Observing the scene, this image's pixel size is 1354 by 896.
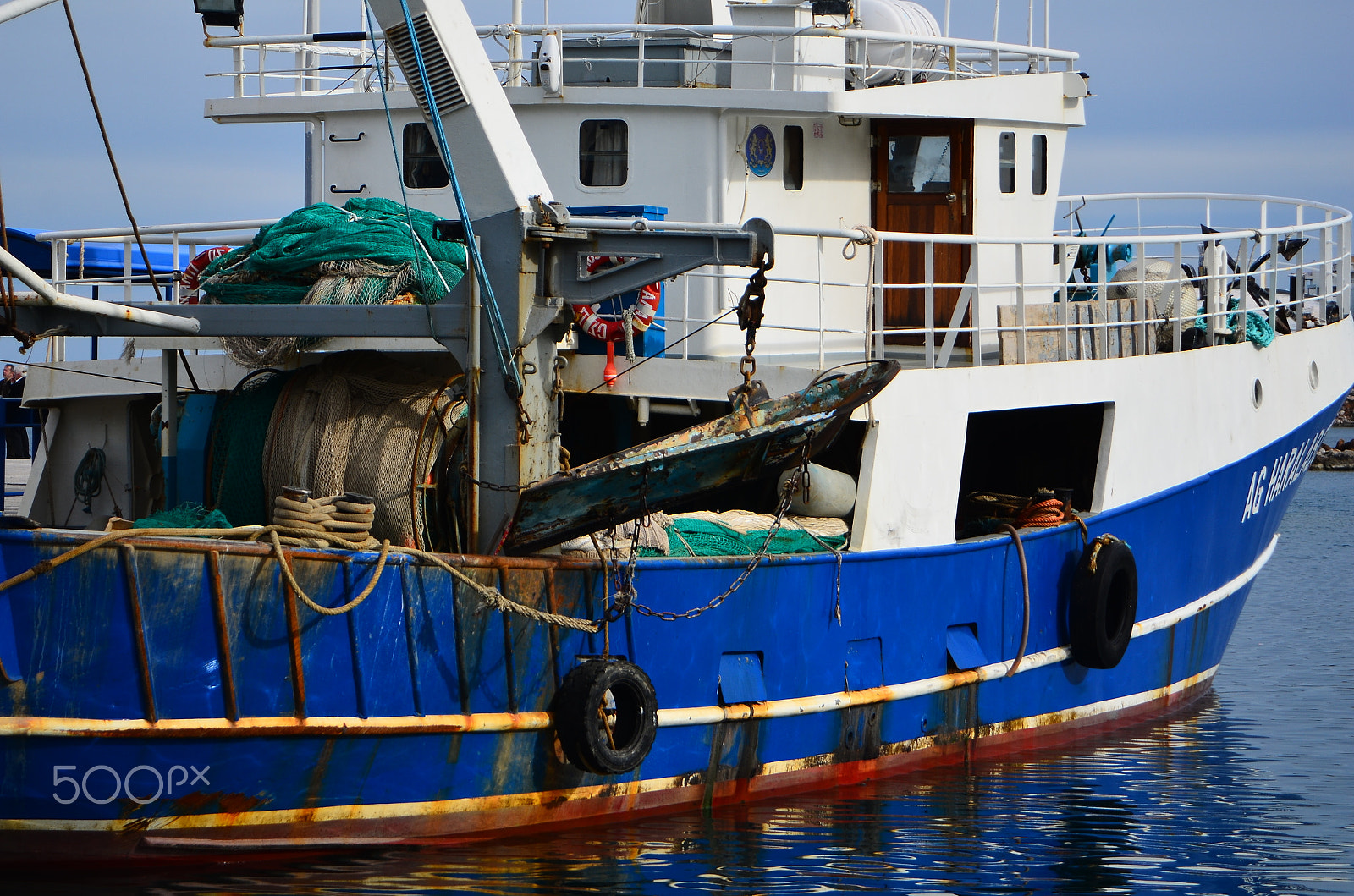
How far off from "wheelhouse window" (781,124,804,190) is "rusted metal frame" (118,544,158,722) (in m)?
5.46

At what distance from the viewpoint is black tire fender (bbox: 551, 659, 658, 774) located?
6984mm

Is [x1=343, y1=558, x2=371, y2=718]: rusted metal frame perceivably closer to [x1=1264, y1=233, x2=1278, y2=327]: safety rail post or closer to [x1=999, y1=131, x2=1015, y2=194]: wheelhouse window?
[x1=999, y1=131, x2=1015, y2=194]: wheelhouse window

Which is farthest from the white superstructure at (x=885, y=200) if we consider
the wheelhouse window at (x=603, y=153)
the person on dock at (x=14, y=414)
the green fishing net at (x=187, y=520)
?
the person on dock at (x=14, y=414)

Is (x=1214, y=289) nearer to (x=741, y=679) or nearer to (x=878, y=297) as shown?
(x=878, y=297)

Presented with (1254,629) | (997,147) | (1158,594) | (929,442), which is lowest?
(1254,629)

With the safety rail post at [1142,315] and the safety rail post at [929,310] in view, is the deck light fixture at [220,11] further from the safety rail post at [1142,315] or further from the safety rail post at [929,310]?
the safety rail post at [1142,315]

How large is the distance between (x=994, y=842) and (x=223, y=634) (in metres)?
3.86

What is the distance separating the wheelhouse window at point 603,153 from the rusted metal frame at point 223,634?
4.67 m

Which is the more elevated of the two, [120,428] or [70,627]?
[120,428]

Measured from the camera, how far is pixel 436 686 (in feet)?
22.1

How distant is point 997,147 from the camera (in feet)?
35.4

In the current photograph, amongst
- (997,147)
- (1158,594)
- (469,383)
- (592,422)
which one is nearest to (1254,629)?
(1158,594)

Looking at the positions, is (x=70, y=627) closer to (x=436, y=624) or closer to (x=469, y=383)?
(x=436, y=624)

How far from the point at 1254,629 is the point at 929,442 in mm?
9305
